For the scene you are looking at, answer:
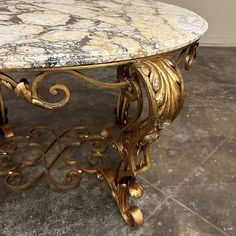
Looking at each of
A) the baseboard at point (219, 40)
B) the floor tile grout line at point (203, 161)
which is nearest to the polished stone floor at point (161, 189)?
the floor tile grout line at point (203, 161)

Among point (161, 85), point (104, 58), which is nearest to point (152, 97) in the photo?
point (161, 85)

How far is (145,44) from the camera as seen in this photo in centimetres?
79

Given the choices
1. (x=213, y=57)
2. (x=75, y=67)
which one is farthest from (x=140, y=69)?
(x=213, y=57)

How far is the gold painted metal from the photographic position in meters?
0.79

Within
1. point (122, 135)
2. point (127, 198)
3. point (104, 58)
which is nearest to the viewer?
point (104, 58)

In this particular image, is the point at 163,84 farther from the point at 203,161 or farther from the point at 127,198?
the point at 203,161

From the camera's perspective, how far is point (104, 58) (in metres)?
0.73

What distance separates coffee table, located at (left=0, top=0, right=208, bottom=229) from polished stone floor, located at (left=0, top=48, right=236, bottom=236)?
66 millimetres

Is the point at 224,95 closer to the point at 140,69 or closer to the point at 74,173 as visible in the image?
the point at 74,173

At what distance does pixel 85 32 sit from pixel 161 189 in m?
0.80

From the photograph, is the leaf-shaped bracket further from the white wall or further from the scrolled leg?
the white wall

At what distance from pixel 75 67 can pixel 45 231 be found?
699mm

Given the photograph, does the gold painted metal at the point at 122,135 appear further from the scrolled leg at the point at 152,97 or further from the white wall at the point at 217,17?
the white wall at the point at 217,17

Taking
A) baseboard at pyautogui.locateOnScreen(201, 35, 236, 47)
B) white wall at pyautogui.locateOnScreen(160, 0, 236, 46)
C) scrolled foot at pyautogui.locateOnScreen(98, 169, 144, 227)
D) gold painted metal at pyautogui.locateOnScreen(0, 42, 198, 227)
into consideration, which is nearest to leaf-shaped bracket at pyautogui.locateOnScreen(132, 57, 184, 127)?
gold painted metal at pyautogui.locateOnScreen(0, 42, 198, 227)
